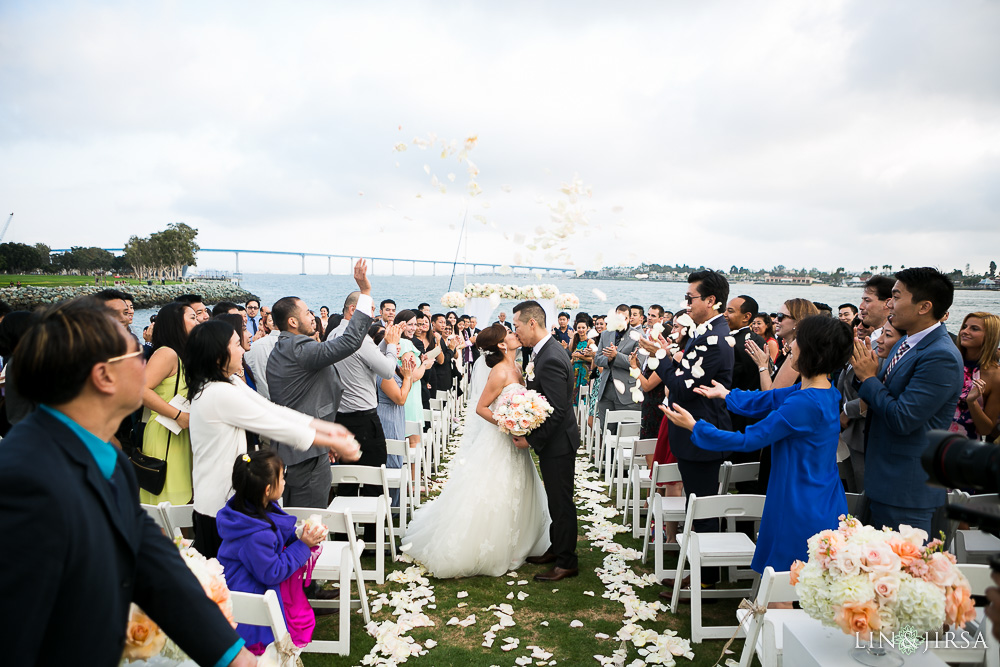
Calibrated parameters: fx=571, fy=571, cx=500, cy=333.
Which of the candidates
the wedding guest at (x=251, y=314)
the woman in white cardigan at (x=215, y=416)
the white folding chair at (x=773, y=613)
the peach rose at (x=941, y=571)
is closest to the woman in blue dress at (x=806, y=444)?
the white folding chair at (x=773, y=613)

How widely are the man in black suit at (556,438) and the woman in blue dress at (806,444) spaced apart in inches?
73.4

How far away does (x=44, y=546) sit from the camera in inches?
51.2

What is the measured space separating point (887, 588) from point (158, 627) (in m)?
2.63

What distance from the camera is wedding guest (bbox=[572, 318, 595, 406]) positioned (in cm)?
1129

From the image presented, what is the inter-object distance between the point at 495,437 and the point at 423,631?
1755mm

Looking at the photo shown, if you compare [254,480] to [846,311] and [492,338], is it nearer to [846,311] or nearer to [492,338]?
[492,338]

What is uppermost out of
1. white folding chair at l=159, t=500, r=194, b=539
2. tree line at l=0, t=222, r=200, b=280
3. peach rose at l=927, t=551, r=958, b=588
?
tree line at l=0, t=222, r=200, b=280

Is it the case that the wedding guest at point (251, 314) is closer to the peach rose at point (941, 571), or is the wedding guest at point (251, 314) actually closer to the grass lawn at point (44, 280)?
the grass lawn at point (44, 280)

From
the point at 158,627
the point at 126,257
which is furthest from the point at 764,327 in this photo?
the point at 126,257

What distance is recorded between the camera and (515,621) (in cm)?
443

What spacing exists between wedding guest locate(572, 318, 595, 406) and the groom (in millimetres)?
5817

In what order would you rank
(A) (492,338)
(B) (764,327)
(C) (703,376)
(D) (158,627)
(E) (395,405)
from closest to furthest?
(D) (158,627), (C) (703,376), (A) (492,338), (E) (395,405), (B) (764,327)

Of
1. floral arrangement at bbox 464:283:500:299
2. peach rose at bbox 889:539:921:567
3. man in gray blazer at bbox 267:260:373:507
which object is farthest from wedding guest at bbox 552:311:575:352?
peach rose at bbox 889:539:921:567

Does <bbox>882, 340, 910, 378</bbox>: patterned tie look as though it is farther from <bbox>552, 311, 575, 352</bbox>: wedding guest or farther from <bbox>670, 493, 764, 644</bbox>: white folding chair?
<bbox>552, 311, 575, 352</bbox>: wedding guest
